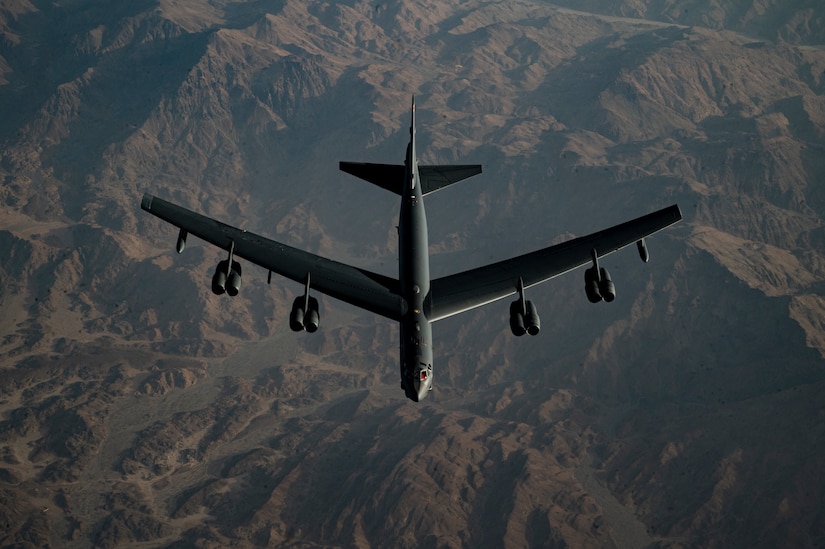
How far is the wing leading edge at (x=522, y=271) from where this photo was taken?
70375 mm

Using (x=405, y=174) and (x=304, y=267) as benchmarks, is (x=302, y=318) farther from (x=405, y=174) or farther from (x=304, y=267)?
(x=405, y=174)

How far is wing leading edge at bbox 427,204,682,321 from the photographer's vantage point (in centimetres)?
7038

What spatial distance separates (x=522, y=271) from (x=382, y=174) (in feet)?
63.9

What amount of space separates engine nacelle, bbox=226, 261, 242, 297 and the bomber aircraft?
0.09m

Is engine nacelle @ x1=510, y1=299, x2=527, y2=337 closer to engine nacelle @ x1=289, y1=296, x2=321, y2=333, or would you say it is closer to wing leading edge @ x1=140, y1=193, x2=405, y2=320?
wing leading edge @ x1=140, y1=193, x2=405, y2=320

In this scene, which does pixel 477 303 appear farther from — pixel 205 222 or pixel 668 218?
pixel 205 222

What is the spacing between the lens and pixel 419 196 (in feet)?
267

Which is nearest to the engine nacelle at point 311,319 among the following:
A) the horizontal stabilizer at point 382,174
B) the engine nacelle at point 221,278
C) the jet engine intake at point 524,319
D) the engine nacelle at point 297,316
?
the engine nacelle at point 297,316

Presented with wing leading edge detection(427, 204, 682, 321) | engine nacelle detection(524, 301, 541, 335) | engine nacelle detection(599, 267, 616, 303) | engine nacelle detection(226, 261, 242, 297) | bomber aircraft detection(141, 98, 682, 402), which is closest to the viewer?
bomber aircraft detection(141, 98, 682, 402)

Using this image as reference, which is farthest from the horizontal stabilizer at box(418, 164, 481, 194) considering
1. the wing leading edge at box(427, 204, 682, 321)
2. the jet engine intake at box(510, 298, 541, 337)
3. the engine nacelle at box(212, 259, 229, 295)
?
the engine nacelle at box(212, 259, 229, 295)

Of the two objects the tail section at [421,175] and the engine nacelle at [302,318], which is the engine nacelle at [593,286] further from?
the engine nacelle at [302,318]

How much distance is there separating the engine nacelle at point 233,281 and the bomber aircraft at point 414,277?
89mm

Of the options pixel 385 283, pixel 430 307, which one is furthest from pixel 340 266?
pixel 430 307

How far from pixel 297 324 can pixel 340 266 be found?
858 cm
